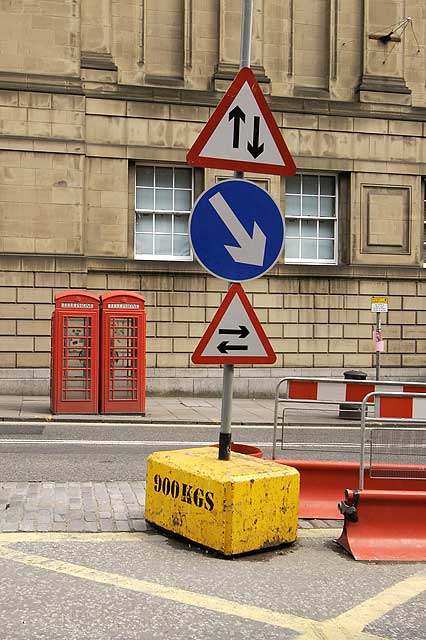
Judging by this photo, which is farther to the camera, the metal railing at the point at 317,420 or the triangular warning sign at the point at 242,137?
the metal railing at the point at 317,420

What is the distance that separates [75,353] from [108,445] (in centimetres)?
398

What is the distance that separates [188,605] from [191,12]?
1661cm

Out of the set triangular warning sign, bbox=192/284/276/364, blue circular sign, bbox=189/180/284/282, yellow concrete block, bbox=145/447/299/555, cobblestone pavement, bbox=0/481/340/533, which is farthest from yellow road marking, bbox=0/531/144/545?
blue circular sign, bbox=189/180/284/282

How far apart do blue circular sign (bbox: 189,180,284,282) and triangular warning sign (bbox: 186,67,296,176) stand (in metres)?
0.20

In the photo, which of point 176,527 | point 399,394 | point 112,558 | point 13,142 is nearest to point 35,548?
point 112,558

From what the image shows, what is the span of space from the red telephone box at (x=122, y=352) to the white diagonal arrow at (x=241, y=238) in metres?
8.82

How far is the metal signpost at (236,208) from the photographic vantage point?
5.66 m

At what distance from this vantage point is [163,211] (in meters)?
18.6

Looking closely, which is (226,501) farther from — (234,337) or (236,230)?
(236,230)

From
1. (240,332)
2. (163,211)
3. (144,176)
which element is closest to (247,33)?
(240,332)

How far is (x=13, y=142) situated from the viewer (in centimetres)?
1719

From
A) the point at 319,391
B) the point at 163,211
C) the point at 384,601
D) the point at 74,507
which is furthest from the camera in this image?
the point at 163,211

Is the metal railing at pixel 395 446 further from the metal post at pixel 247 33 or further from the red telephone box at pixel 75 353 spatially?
the red telephone box at pixel 75 353

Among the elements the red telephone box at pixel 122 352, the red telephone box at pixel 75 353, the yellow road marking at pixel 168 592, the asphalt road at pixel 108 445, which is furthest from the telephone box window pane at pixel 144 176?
the yellow road marking at pixel 168 592
